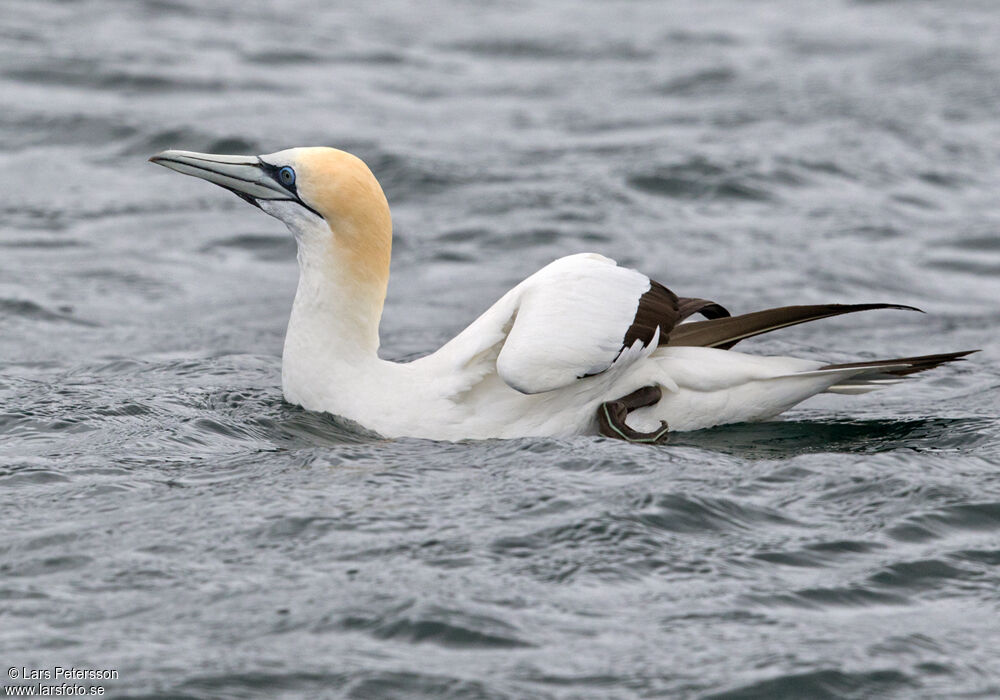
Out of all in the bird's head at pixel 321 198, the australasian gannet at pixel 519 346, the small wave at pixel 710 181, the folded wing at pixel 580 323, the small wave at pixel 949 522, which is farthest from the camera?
the small wave at pixel 710 181

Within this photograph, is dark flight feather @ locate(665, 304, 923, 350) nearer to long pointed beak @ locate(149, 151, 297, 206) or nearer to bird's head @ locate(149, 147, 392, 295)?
bird's head @ locate(149, 147, 392, 295)

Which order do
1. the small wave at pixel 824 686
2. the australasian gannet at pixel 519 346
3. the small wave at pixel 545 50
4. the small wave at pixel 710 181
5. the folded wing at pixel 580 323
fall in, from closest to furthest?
the small wave at pixel 824 686, the folded wing at pixel 580 323, the australasian gannet at pixel 519 346, the small wave at pixel 710 181, the small wave at pixel 545 50

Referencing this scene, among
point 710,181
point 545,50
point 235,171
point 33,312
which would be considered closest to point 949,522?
point 235,171

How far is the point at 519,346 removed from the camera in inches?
266

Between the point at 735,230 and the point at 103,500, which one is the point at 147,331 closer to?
the point at 103,500

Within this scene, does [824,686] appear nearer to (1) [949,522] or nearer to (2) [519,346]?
(1) [949,522]

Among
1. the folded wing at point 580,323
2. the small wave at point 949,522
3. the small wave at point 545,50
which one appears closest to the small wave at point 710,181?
the small wave at point 545,50

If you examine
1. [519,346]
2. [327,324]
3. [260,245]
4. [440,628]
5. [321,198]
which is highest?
[321,198]

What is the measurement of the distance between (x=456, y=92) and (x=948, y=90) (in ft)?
17.2

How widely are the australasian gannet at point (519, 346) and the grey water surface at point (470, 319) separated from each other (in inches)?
8.5

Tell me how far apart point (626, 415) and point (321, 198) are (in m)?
1.78

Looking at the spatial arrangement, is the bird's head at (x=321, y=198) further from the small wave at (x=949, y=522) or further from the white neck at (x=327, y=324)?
the small wave at (x=949, y=522)

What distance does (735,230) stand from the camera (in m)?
12.7

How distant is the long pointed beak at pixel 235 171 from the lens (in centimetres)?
754
